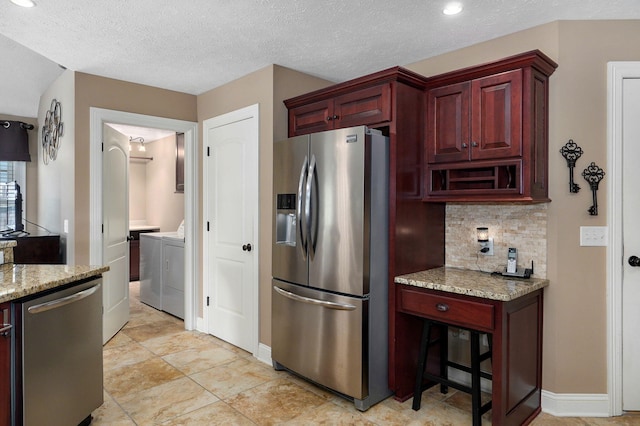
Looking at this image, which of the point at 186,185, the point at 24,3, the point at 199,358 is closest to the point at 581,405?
the point at 199,358

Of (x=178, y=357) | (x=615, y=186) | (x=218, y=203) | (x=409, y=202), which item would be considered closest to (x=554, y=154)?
(x=615, y=186)

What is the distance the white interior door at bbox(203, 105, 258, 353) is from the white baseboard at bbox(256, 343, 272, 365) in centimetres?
9

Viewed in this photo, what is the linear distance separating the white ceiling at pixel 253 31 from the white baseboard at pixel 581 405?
2.33 metres

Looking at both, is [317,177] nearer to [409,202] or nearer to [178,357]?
[409,202]

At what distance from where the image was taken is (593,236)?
2.49m

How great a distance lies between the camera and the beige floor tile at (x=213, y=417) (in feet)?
7.93

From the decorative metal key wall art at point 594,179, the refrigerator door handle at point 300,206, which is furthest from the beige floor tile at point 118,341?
the decorative metal key wall art at point 594,179

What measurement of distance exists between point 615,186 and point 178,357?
348cm

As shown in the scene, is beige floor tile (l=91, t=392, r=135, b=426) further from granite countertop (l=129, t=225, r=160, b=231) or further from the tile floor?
granite countertop (l=129, t=225, r=160, b=231)

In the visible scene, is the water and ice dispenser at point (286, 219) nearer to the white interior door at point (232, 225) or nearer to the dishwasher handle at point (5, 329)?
the white interior door at point (232, 225)

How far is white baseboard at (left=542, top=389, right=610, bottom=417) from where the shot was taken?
2494 mm

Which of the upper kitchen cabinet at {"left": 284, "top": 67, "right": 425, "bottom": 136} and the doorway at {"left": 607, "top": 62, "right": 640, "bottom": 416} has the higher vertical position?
the upper kitchen cabinet at {"left": 284, "top": 67, "right": 425, "bottom": 136}

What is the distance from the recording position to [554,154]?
2.53 m

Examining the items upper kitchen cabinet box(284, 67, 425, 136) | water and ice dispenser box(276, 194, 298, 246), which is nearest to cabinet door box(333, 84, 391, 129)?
upper kitchen cabinet box(284, 67, 425, 136)
